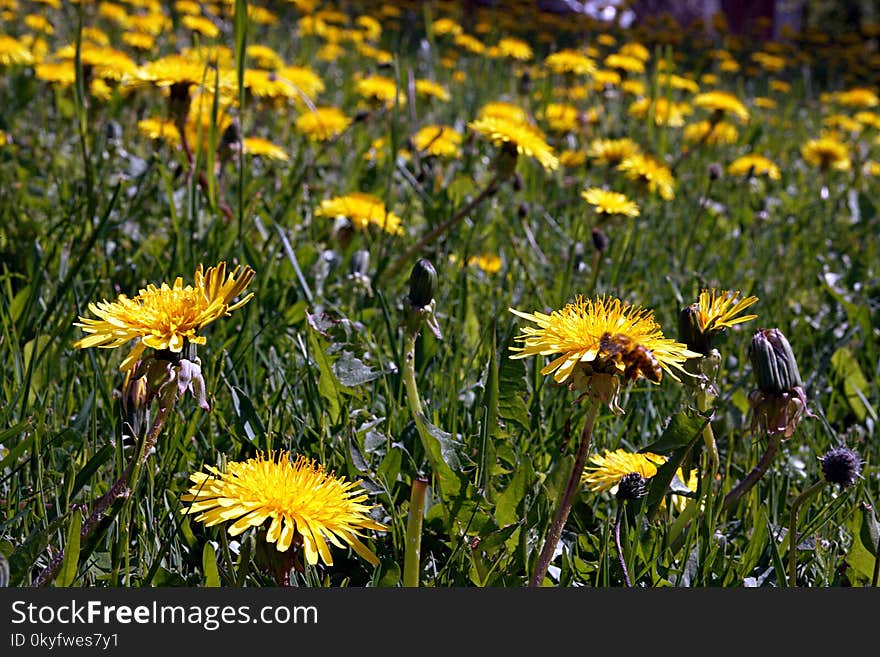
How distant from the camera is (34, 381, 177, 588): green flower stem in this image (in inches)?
39.7

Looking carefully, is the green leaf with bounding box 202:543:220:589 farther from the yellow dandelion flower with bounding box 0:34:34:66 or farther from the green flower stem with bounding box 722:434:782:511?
the yellow dandelion flower with bounding box 0:34:34:66

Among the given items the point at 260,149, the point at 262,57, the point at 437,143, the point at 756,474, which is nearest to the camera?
the point at 756,474

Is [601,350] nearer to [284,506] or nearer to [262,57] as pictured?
[284,506]

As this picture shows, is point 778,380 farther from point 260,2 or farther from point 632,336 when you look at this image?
point 260,2

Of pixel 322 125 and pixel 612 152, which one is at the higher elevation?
pixel 322 125

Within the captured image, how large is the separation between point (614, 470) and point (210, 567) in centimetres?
56

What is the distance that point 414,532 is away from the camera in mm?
1016

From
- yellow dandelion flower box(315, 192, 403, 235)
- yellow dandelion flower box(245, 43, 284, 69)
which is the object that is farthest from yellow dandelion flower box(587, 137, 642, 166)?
yellow dandelion flower box(245, 43, 284, 69)

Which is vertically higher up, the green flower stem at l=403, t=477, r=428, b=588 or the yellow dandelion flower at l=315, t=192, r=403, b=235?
the yellow dandelion flower at l=315, t=192, r=403, b=235

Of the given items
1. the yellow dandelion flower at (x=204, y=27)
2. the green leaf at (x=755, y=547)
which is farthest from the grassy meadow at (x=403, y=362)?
the yellow dandelion flower at (x=204, y=27)

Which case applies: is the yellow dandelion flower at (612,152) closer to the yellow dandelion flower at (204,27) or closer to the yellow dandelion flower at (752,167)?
the yellow dandelion flower at (752,167)

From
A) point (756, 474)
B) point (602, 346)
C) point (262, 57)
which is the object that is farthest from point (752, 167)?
point (602, 346)

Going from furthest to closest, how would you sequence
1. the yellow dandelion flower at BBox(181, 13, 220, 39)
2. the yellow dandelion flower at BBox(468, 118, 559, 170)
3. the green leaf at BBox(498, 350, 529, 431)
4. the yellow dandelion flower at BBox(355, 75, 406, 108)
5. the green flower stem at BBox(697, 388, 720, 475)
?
the yellow dandelion flower at BBox(181, 13, 220, 39)
the yellow dandelion flower at BBox(355, 75, 406, 108)
the yellow dandelion flower at BBox(468, 118, 559, 170)
the green leaf at BBox(498, 350, 529, 431)
the green flower stem at BBox(697, 388, 720, 475)

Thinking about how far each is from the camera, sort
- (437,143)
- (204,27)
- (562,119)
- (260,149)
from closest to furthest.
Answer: (260,149) → (437,143) → (562,119) → (204,27)
